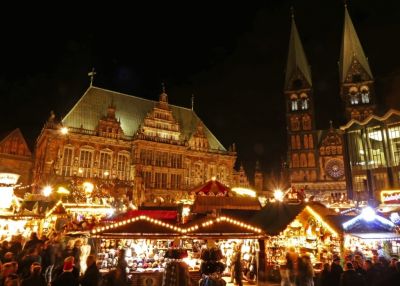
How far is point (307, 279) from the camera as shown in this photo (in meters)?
9.88

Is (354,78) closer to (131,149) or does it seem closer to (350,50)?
(350,50)

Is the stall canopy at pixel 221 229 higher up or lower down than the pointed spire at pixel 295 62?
lower down

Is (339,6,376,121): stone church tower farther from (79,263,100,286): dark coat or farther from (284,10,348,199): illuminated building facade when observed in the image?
(79,263,100,286): dark coat

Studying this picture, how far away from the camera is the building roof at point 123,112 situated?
39.9 metres

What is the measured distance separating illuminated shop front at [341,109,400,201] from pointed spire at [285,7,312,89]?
25.9 metres

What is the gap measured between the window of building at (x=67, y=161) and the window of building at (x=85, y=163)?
3.32 ft

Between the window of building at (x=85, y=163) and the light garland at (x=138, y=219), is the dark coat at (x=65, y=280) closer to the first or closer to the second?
the light garland at (x=138, y=219)

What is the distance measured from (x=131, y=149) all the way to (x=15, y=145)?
13872 millimetres

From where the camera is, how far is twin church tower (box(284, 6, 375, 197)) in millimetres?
52928

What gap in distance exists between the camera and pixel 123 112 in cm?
4462

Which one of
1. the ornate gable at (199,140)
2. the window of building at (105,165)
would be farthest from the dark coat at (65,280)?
the ornate gable at (199,140)

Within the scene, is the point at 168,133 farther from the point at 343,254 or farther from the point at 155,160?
the point at 343,254

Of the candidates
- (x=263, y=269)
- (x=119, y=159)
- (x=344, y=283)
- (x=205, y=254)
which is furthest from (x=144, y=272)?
(x=119, y=159)

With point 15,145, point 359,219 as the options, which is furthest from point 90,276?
point 15,145
